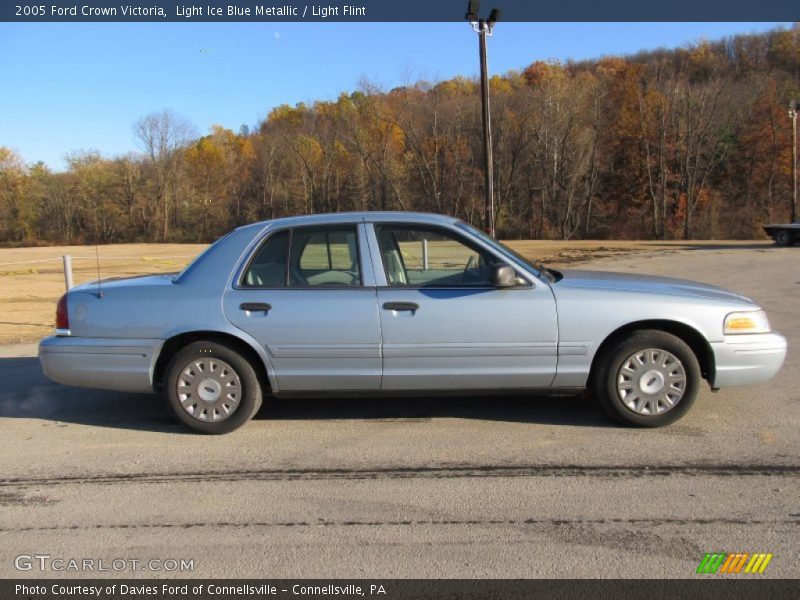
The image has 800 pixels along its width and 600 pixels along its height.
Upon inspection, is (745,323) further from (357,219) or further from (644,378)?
(357,219)

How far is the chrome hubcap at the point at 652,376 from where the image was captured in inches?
193

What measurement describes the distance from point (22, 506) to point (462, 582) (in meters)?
2.76

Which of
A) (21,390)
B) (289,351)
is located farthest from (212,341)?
(21,390)

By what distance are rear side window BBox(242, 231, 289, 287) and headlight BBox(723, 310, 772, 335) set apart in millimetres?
3387

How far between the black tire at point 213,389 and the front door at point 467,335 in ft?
3.56

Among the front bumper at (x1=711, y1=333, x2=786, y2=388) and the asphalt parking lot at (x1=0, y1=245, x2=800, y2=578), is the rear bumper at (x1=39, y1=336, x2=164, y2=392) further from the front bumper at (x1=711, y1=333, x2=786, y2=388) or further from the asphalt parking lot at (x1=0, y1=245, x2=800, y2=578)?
the front bumper at (x1=711, y1=333, x2=786, y2=388)

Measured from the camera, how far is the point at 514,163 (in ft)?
191

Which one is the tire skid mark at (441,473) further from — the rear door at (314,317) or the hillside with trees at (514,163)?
the hillside with trees at (514,163)

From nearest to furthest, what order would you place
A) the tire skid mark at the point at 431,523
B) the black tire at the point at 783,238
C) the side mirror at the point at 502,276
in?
the tire skid mark at the point at 431,523
the side mirror at the point at 502,276
the black tire at the point at 783,238

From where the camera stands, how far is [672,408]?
4949 mm

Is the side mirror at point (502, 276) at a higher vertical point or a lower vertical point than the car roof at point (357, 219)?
lower

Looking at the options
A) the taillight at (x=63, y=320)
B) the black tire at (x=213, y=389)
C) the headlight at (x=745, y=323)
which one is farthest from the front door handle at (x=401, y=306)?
the taillight at (x=63, y=320)

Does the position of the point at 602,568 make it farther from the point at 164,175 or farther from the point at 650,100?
the point at 164,175

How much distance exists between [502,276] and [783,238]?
2764 centimetres
